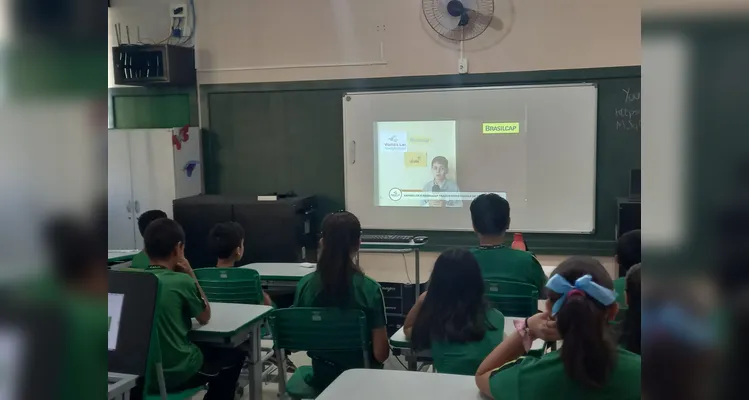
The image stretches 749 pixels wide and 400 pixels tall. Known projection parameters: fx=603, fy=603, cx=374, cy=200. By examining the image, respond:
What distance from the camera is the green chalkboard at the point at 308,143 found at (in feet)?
14.7

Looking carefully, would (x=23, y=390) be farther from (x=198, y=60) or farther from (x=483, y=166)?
(x=198, y=60)

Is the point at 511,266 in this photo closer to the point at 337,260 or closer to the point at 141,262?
the point at 337,260

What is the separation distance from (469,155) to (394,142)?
61 cm

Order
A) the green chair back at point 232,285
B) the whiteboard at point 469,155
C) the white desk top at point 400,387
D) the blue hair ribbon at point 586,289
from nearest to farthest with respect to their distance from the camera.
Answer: the blue hair ribbon at point 586,289 < the white desk top at point 400,387 < the green chair back at point 232,285 < the whiteboard at point 469,155

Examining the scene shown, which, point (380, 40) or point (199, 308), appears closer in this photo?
point (199, 308)

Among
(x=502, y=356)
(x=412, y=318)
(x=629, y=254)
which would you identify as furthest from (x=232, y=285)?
(x=629, y=254)

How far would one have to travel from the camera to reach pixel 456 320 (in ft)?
6.69

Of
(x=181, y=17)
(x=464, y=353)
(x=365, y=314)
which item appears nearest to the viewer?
(x=464, y=353)

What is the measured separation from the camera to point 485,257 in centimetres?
265

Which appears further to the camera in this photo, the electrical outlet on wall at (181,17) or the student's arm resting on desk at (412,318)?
the electrical outlet on wall at (181,17)

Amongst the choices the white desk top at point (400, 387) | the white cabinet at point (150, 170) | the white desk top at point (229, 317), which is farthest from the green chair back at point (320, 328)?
the white cabinet at point (150, 170)

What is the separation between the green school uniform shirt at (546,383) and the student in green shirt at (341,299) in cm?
95

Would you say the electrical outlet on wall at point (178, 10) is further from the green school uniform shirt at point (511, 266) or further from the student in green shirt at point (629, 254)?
the student in green shirt at point (629, 254)

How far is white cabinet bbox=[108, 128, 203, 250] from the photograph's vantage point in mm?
5137
